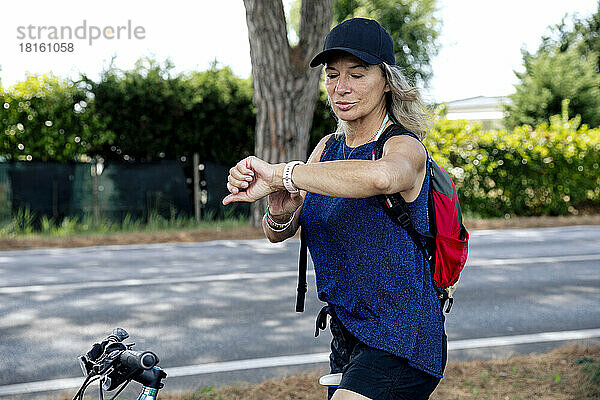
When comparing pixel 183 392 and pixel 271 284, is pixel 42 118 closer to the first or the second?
pixel 271 284

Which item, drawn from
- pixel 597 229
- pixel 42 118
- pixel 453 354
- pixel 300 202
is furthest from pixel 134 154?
pixel 300 202

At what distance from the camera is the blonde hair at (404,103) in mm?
2424

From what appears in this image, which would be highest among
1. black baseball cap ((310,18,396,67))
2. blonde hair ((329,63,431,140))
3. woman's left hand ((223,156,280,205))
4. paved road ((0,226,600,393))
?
black baseball cap ((310,18,396,67))

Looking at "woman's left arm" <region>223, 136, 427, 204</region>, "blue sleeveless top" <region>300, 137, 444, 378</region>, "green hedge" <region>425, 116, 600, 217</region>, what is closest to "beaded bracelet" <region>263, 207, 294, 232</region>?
"blue sleeveless top" <region>300, 137, 444, 378</region>

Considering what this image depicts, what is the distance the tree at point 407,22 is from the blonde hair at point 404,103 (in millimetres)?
30973

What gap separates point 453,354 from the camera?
5.78 meters

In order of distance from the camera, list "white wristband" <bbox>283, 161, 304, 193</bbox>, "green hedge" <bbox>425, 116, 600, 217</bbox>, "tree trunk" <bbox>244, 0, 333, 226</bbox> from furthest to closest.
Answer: "green hedge" <bbox>425, 116, 600, 217</bbox> → "tree trunk" <bbox>244, 0, 333, 226</bbox> → "white wristband" <bbox>283, 161, 304, 193</bbox>

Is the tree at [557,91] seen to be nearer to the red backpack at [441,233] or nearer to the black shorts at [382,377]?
the red backpack at [441,233]

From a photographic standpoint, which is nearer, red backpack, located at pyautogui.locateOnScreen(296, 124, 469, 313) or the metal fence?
red backpack, located at pyautogui.locateOnScreen(296, 124, 469, 313)

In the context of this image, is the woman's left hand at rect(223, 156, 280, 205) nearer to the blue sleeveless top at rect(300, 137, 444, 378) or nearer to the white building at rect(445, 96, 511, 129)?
the blue sleeveless top at rect(300, 137, 444, 378)

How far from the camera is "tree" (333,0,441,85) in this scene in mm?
33406

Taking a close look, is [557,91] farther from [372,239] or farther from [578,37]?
[372,239]

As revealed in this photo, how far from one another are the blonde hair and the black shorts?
30.9 inches

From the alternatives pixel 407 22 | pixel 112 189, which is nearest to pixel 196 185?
pixel 112 189
